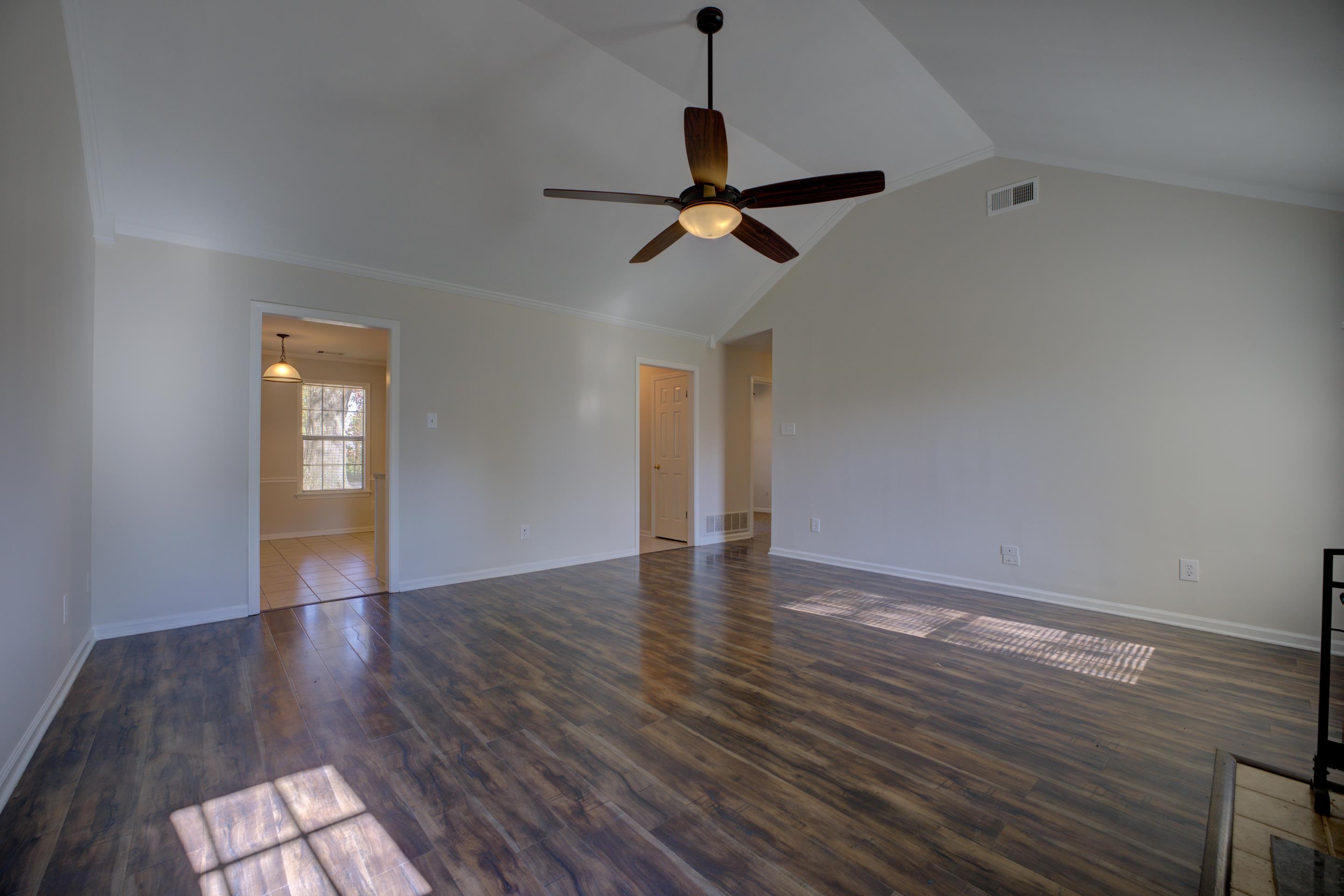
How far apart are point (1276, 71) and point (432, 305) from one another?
16.5 ft

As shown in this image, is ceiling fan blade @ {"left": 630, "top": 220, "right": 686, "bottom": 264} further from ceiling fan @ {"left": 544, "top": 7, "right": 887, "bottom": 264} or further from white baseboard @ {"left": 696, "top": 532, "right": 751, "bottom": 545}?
white baseboard @ {"left": 696, "top": 532, "right": 751, "bottom": 545}

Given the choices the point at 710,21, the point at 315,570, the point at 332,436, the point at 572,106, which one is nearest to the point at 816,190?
the point at 710,21

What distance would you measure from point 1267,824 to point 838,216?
5.12m

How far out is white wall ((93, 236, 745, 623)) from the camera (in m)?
3.46

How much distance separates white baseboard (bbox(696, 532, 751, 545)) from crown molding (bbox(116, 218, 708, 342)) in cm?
255

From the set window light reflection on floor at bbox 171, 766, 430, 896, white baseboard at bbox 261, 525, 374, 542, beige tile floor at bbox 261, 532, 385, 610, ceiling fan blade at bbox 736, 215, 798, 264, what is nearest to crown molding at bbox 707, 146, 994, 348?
ceiling fan blade at bbox 736, 215, 798, 264

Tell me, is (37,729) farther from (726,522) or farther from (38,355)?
(726,522)

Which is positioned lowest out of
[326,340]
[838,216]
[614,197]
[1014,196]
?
[614,197]

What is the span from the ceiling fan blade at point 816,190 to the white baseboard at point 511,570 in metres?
3.79

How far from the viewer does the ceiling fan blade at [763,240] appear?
2965 millimetres

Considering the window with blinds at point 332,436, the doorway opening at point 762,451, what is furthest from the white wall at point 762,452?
the window with blinds at point 332,436

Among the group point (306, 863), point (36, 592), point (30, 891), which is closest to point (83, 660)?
point (36, 592)

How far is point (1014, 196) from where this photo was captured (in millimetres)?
4281

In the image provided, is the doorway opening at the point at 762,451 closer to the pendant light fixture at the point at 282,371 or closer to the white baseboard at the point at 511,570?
the white baseboard at the point at 511,570
